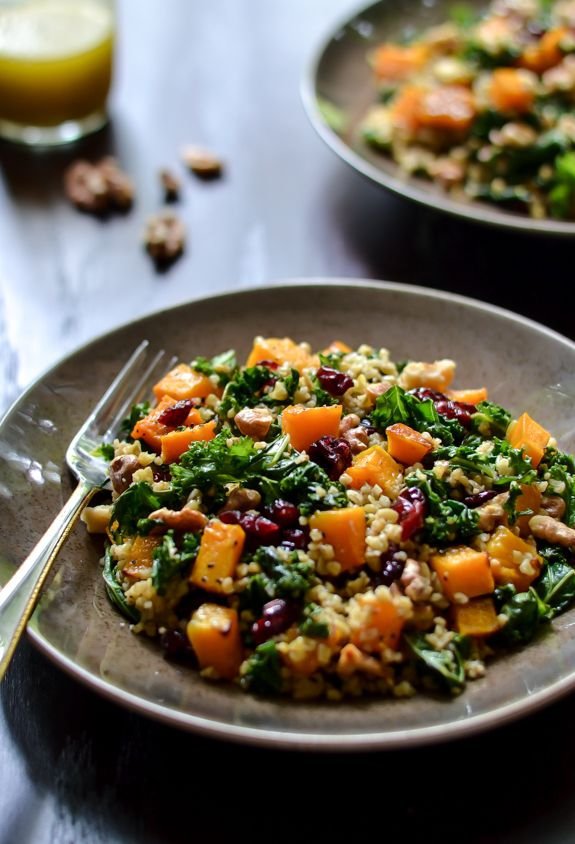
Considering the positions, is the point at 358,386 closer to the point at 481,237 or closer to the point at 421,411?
the point at 421,411

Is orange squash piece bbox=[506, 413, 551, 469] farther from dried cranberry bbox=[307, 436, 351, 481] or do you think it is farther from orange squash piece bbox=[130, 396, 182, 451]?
orange squash piece bbox=[130, 396, 182, 451]

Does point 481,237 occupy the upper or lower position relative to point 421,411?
lower

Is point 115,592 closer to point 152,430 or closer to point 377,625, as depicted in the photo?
point 152,430

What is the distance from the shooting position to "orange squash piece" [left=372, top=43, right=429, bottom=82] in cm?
453

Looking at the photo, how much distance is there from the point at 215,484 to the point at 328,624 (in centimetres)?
46

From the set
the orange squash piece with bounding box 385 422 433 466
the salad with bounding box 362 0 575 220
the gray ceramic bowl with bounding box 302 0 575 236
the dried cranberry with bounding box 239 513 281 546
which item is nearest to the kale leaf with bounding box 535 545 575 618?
the orange squash piece with bounding box 385 422 433 466

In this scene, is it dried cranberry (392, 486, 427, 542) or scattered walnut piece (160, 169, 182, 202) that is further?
scattered walnut piece (160, 169, 182, 202)

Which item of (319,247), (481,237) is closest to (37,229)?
(319,247)

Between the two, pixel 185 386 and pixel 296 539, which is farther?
pixel 185 386

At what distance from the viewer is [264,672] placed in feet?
6.89

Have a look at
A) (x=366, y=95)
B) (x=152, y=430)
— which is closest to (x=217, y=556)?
(x=152, y=430)

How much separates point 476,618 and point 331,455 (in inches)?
20.3

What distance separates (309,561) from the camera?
2.24m

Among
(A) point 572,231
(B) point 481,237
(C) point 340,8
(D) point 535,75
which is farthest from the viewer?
(C) point 340,8
